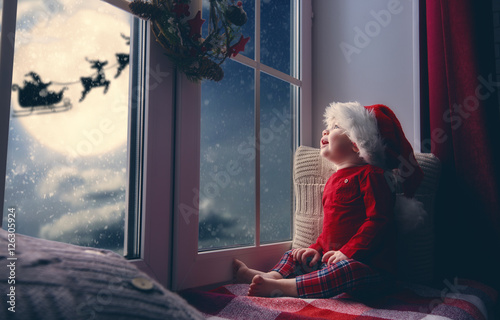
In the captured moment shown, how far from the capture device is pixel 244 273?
131 centimetres

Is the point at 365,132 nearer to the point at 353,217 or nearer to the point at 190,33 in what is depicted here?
the point at 353,217

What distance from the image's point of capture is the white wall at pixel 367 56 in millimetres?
1678

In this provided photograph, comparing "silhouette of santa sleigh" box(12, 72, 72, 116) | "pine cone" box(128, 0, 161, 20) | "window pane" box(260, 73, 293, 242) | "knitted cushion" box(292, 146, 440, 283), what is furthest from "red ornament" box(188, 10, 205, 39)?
"knitted cushion" box(292, 146, 440, 283)

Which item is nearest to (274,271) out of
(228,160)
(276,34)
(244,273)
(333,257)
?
(244,273)

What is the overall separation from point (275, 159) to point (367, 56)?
2.25 ft

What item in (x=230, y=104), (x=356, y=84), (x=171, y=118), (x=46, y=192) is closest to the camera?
(x=46, y=192)

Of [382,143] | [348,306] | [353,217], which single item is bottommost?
[348,306]

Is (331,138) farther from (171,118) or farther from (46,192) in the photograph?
(46,192)

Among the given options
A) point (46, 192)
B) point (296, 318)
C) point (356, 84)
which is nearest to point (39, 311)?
point (296, 318)

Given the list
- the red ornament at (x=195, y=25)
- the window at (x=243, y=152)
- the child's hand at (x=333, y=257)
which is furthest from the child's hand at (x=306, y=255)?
the red ornament at (x=195, y=25)

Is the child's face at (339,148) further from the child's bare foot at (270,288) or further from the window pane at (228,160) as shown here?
the child's bare foot at (270,288)

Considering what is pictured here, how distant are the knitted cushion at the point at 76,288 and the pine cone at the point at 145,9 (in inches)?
33.4

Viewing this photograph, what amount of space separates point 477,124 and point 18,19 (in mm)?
1549

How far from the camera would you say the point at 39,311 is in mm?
267
